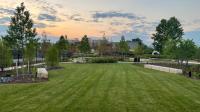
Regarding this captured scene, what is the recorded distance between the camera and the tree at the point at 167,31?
120 meters

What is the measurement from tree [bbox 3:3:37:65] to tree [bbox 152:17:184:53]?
81906mm

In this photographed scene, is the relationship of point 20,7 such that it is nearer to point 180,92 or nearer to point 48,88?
point 48,88

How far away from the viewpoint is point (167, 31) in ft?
395

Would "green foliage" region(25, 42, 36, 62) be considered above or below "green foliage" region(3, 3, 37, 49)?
below

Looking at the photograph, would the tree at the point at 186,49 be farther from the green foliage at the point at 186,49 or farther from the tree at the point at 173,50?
the tree at the point at 173,50

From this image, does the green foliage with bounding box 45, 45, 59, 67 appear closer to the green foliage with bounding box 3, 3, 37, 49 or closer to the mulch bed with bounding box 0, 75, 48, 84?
the green foliage with bounding box 3, 3, 37, 49

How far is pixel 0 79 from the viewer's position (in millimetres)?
28156

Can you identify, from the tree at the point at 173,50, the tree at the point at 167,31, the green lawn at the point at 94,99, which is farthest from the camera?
the tree at the point at 167,31

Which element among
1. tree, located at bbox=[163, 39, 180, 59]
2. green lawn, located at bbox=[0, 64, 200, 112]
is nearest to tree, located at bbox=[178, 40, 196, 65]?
tree, located at bbox=[163, 39, 180, 59]

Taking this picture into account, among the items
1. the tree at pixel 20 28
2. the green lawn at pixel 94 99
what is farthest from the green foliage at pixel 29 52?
the green lawn at pixel 94 99

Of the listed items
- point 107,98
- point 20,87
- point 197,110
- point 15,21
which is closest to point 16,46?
point 15,21

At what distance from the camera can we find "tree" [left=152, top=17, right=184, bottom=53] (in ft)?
395

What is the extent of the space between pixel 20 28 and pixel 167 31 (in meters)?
84.1

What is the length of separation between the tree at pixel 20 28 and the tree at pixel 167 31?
81906 millimetres
